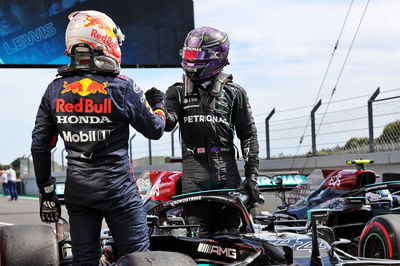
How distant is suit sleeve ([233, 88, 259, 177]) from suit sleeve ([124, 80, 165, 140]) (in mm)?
1390

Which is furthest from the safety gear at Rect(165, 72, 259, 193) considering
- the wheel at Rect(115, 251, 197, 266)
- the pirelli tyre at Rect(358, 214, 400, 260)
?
the wheel at Rect(115, 251, 197, 266)

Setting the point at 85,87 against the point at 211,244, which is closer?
the point at 85,87

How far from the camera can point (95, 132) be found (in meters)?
3.15

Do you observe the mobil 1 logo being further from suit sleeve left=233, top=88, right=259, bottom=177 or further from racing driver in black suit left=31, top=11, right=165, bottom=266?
suit sleeve left=233, top=88, right=259, bottom=177

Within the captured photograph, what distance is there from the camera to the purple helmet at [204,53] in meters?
4.69

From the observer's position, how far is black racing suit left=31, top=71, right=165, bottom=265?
3131mm

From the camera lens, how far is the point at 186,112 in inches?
180

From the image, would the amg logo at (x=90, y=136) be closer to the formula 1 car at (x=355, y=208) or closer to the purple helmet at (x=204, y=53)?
the formula 1 car at (x=355, y=208)

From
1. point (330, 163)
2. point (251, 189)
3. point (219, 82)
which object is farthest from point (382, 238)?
point (330, 163)

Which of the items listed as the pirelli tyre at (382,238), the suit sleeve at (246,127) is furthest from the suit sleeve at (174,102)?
the pirelli tyre at (382,238)

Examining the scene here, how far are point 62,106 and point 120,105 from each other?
0.29 m

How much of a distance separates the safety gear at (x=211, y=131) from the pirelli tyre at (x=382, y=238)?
2.93 ft

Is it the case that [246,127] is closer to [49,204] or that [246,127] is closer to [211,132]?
[211,132]

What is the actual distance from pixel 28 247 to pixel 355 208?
10.6ft
